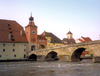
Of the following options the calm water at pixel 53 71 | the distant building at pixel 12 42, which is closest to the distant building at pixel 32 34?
the distant building at pixel 12 42

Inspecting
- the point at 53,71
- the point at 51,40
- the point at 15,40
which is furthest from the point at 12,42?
the point at 53,71

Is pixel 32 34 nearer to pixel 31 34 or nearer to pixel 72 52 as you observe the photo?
pixel 31 34

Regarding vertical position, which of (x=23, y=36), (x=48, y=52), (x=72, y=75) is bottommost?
(x=72, y=75)

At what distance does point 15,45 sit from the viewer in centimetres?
7181

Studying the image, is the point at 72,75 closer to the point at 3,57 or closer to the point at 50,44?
the point at 3,57

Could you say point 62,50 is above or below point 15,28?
below

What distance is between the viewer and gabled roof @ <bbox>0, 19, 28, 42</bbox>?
7125 cm

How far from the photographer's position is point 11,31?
7394cm

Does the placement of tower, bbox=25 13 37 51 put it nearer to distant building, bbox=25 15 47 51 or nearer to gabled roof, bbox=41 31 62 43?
distant building, bbox=25 15 47 51

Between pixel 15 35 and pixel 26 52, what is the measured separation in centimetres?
895

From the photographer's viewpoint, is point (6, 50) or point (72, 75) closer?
point (72, 75)

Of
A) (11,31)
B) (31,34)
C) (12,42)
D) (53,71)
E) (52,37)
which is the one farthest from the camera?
(52,37)

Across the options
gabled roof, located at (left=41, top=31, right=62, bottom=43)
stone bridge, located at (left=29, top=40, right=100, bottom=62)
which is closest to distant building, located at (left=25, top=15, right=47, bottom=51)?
stone bridge, located at (left=29, top=40, right=100, bottom=62)

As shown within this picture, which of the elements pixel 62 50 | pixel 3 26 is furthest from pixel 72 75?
pixel 3 26
